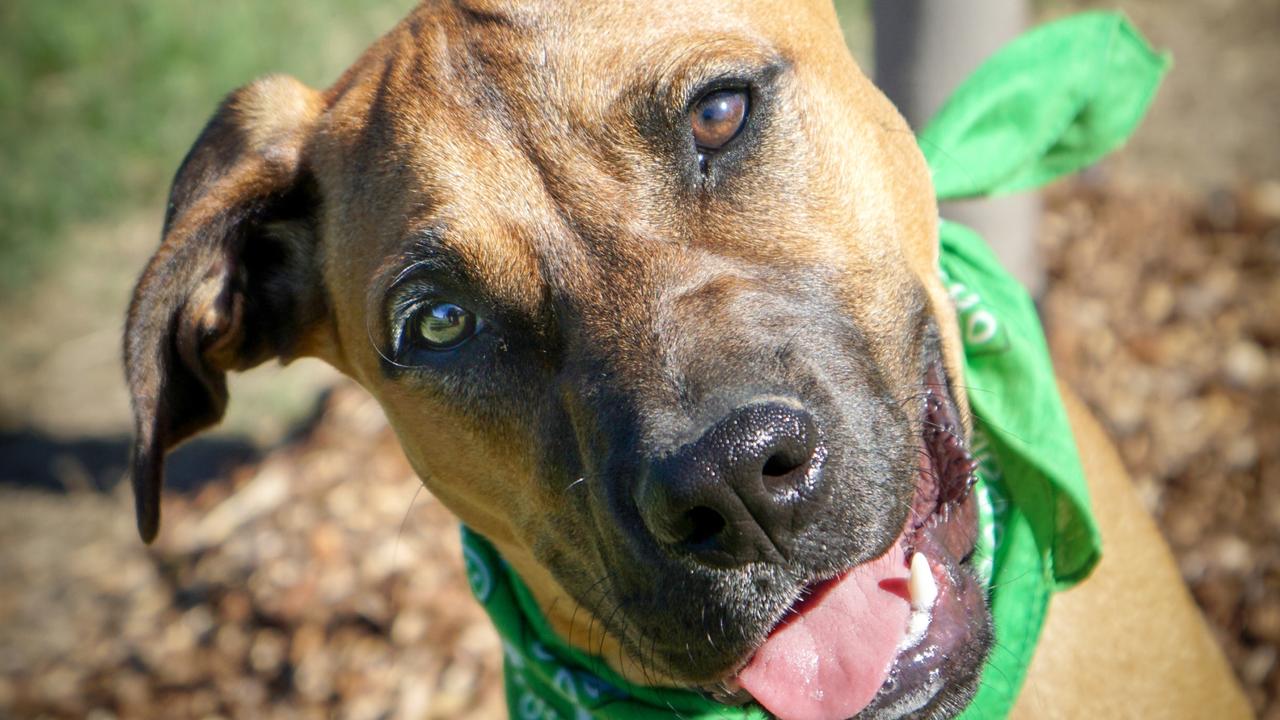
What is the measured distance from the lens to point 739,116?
261 cm

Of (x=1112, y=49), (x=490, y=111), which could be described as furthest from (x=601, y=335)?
(x=1112, y=49)

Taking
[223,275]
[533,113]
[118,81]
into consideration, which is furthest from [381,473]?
[118,81]

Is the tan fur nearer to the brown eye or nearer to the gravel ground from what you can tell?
the gravel ground

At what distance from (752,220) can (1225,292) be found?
371 centimetres

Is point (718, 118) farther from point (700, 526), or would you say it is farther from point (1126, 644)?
point (1126, 644)

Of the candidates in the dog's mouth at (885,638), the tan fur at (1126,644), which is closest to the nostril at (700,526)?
the dog's mouth at (885,638)

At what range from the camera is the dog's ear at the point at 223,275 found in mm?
2871

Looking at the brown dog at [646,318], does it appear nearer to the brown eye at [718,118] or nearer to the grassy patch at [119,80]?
the brown eye at [718,118]

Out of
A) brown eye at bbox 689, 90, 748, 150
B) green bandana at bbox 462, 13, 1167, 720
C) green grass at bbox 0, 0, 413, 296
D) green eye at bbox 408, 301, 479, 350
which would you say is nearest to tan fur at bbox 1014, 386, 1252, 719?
green bandana at bbox 462, 13, 1167, 720

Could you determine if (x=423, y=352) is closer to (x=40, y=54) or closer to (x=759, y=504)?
(x=759, y=504)

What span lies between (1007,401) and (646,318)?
50.1 inches

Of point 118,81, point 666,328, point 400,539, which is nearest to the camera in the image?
point 666,328

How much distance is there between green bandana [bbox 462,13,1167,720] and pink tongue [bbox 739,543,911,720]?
5.3 inches

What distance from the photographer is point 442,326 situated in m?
2.71
